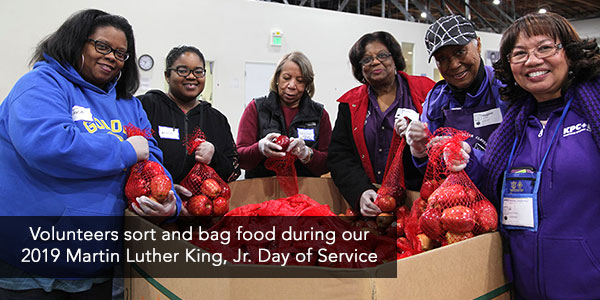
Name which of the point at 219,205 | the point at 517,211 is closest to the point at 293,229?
the point at 219,205

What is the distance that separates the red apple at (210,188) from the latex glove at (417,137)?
0.70 metres

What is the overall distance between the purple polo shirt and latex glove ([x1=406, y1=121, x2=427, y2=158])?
0.40 m

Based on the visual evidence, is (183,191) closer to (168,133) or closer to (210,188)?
(210,188)

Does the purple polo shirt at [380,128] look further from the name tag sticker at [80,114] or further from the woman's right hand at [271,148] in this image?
the name tag sticker at [80,114]

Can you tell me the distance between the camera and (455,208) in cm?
108

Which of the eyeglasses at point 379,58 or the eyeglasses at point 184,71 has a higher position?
the eyeglasses at point 379,58

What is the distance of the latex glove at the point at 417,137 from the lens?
4.44 ft

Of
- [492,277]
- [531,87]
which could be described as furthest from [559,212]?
[531,87]

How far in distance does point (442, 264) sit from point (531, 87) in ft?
1.80

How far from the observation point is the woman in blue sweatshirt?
1099 millimetres

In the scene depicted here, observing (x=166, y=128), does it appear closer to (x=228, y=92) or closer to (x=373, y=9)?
(x=228, y=92)

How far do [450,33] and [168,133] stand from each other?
1.23m

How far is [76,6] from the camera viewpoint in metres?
4.46

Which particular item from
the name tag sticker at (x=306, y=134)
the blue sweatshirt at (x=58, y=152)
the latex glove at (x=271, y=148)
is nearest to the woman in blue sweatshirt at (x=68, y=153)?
the blue sweatshirt at (x=58, y=152)
